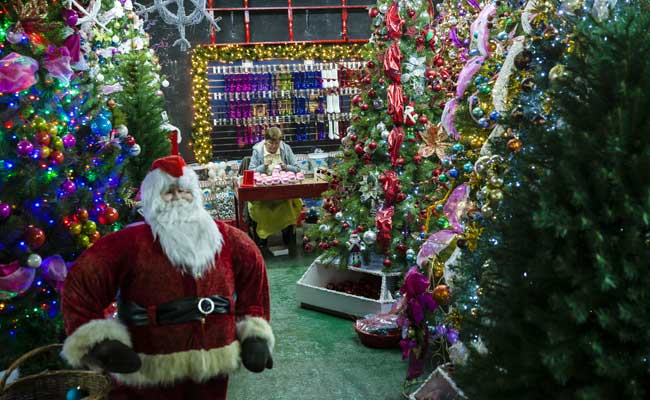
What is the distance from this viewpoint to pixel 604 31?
4.50ft

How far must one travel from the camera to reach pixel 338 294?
518 centimetres

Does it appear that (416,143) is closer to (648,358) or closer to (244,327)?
(244,327)

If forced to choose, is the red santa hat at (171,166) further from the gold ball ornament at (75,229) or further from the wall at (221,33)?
the wall at (221,33)

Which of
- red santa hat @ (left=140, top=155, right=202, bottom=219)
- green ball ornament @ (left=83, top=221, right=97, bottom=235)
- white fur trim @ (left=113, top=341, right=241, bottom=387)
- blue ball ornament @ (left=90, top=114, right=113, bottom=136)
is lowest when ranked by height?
white fur trim @ (left=113, top=341, right=241, bottom=387)

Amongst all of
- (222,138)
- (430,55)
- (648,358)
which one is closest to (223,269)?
(648,358)

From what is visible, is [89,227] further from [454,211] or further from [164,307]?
[454,211]

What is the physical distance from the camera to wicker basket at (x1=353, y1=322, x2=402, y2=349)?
4.41 m

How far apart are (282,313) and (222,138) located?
5455 millimetres

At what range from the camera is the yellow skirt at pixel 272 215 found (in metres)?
7.56

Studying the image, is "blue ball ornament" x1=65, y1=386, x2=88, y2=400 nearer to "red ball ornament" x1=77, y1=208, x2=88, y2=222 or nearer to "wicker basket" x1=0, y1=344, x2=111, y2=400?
"wicker basket" x1=0, y1=344, x2=111, y2=400

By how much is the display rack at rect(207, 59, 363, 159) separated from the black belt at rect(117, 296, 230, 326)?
7.81 metres

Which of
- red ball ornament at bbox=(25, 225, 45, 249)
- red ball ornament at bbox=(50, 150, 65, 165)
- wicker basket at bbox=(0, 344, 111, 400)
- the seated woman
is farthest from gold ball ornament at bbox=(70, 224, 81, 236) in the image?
the seated woman

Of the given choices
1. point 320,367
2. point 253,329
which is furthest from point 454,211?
point 320,367

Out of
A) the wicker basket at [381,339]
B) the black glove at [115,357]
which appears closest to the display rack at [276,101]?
the wicker basket at [381,339]
